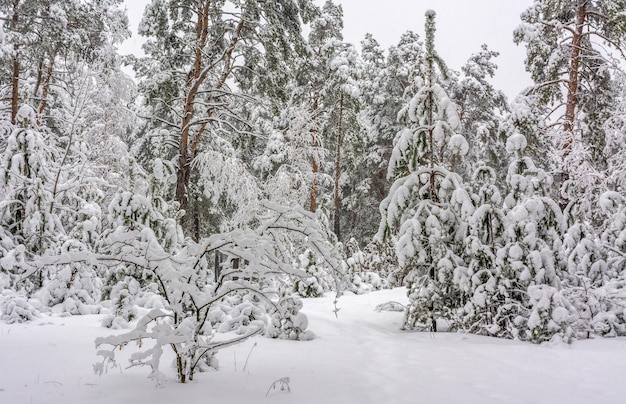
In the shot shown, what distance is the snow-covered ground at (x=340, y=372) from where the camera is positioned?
3188mm

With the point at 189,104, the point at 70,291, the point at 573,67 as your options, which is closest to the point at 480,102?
the point at 573,67

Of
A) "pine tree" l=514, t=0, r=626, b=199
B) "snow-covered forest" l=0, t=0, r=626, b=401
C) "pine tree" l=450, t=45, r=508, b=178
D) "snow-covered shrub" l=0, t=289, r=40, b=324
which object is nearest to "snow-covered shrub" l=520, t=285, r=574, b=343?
"snow-covered forest" l=0, t=0, r=626, b=401

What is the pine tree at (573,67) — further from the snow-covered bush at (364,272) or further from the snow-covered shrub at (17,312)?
the snow-covered shrub at (17,312)

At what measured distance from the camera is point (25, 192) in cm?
852

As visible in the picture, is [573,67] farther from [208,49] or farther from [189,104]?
[189,104]

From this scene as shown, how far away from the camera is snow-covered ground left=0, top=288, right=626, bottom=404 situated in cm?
319

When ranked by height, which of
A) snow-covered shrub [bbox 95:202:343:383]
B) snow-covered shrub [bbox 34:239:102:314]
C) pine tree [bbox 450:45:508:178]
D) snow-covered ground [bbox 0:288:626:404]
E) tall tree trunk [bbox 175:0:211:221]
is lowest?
snow-covered ground [bbox 0:288:626:404]

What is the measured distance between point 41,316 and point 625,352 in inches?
300

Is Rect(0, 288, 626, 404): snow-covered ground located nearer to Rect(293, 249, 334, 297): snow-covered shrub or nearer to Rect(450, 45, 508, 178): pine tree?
Rect(293, 249, 334, 297): snow-covered shrub

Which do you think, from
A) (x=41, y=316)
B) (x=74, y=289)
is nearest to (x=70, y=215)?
(x=74, y=289)

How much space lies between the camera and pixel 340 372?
4.09m

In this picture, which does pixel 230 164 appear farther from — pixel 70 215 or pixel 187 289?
pixel 187 289

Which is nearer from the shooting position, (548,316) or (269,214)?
(269,214)

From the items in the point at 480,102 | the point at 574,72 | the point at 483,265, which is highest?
the point at 480,102
